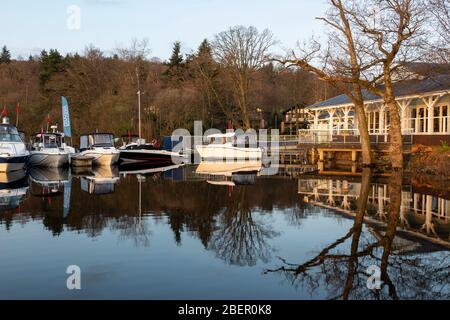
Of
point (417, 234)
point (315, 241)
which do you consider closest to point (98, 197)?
point (315, 241)

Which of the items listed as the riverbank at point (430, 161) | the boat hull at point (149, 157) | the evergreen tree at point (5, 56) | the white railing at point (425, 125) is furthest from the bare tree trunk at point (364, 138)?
the evergreen tree at point (5, 56)

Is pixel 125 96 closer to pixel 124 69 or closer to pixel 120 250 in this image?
pixel 124 69

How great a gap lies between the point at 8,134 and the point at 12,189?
9805 mm

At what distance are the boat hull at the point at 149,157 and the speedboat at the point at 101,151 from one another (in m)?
2.41

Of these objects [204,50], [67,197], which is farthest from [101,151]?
[204,50]

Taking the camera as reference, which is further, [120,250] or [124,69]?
[124,69]

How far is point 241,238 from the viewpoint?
→ 10.9 m

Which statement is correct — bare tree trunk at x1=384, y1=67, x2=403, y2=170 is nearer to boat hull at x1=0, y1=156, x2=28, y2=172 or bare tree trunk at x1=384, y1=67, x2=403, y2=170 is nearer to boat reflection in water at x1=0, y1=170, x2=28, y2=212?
boat reflection in water at x1=0, y1=170, x2=28, y2=212

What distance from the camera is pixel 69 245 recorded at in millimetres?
10227

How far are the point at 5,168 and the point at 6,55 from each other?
235 feet

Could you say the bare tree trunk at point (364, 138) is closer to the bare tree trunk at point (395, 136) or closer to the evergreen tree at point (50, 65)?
the bare tree trunk at point (395, 136)

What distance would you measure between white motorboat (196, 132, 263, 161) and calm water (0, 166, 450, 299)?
54.8ft

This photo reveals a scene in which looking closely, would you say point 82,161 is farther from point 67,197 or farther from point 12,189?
point 67,197

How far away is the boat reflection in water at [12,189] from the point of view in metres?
15.9
